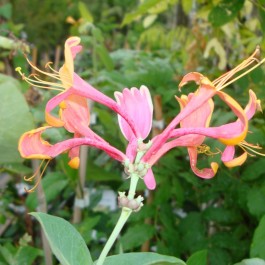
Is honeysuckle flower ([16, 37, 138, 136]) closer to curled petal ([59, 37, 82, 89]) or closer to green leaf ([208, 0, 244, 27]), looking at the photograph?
curled petal ([59, 37, 82, 89])

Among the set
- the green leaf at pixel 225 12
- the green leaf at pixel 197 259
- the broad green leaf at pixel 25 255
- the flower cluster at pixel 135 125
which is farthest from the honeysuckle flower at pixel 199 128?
the green leaf at pixel 225 12

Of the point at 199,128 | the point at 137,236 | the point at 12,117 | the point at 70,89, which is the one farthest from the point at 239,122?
Answer: the point at 137,236

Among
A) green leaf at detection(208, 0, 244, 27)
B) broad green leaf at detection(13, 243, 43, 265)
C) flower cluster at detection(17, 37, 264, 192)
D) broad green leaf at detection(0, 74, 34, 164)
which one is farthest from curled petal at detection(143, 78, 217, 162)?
green leaf at detection(208, 0, 244, 27)

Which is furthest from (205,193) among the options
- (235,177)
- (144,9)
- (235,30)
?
(235,30)

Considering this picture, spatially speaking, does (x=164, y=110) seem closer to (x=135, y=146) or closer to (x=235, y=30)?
(x=235, y=30)

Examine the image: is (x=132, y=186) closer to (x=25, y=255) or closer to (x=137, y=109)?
(x=137, y=109)

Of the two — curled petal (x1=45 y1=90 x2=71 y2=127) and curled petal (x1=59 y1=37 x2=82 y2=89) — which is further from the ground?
curled petal (x1=59 y1=37 x2=82 y2=89)

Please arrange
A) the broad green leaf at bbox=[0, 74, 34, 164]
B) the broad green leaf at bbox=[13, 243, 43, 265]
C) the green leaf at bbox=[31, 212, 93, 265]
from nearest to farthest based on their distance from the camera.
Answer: the green leaf at bbox=[31, 212, 93, 265] → the broad green leaf at bbox=[0, 74, 34, 164] → the broad green leaf at bbox=[13, 243, 43, 265]

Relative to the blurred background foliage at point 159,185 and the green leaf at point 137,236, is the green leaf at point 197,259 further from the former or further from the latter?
the green leaf at point 137,236
